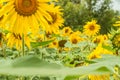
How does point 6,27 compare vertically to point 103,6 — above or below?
above

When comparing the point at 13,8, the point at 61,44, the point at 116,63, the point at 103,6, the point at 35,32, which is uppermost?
the point at 116,63

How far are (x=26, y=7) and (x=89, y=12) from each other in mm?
19001

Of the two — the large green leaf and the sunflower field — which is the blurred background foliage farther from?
the large green leaf

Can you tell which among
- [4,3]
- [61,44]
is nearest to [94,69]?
[4,3]

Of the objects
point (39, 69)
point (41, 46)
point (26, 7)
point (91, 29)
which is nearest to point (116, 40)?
point (41, 46)

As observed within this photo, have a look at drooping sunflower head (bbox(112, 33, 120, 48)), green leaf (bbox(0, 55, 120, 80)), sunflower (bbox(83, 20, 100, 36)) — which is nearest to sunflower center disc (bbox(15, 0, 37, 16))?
drooping sunflower head (bbox(112, 33, 120, 48))

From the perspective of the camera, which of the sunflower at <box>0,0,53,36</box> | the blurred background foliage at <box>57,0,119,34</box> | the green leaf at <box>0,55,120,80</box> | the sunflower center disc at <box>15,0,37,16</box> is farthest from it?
the blurred background foliage at <box>57,0,119,34</box>

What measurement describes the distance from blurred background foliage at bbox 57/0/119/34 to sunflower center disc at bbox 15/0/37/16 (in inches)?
586

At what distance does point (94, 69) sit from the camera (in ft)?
0.97

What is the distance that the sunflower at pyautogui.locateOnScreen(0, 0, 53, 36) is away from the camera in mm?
1507

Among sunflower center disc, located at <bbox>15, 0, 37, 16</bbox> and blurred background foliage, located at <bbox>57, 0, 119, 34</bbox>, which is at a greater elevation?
sunflower center disc, located at <bbox>15, 0, 37, 16</bbox>

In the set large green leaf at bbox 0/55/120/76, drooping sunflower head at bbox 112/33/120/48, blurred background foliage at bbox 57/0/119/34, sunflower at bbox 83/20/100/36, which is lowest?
blurred background foliage at bbox 57/0/119/34

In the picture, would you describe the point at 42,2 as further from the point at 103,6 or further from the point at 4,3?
the point at 103,6

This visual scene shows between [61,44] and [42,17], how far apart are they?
2563 mm
